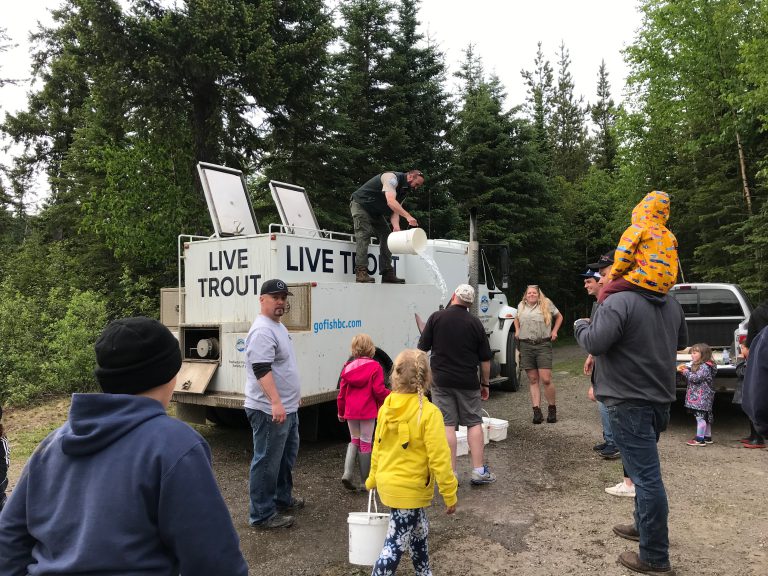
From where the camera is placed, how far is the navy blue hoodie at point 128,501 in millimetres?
1352

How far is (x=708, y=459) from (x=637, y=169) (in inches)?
754

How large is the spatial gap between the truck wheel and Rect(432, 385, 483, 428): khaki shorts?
553 centimetres

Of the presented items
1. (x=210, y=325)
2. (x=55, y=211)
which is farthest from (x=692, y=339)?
(x=55, y=211)

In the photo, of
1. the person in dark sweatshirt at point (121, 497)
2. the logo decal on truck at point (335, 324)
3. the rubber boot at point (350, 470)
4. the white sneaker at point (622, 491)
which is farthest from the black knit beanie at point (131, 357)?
the white sneaker at point (622, 491)

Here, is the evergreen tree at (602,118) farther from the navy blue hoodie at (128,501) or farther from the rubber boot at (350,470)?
the navy blue hoodie at (128,501)

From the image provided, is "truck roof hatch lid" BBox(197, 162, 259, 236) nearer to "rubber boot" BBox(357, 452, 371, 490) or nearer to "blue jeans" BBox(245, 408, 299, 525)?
"blue jeans" BBox(245, 408, 299, 525)

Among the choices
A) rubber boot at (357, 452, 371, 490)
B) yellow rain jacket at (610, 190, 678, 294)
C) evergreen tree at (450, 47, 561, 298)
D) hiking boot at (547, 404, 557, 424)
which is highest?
evergreen tree at (450, 47, 561, 298)

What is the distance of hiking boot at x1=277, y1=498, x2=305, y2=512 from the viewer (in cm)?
494

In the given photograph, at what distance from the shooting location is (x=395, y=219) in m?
7.40

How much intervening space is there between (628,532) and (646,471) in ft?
3.06

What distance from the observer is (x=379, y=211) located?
24.1 feet

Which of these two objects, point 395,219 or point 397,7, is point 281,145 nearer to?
point 397,7

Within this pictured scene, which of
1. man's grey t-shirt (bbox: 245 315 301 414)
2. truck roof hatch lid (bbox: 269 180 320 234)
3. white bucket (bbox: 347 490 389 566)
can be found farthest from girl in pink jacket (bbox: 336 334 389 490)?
truck roof hatch lid (bbox: 269 180 320 234)

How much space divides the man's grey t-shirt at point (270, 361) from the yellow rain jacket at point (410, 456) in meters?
1.36
